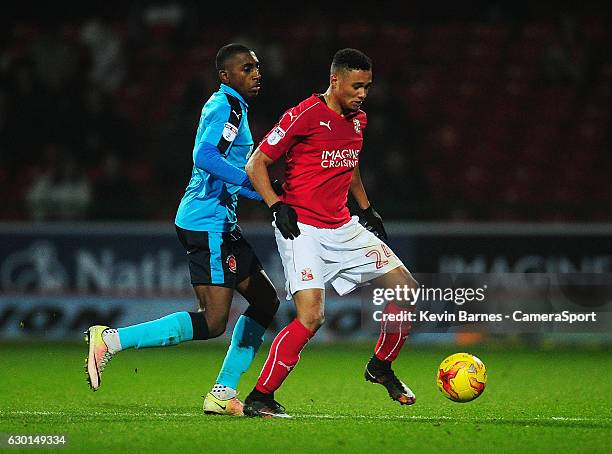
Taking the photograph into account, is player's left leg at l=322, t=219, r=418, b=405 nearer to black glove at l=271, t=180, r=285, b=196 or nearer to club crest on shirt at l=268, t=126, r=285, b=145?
black glove at l=271, t=180, r=285, b=196

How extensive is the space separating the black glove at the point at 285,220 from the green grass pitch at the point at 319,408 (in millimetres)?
1040

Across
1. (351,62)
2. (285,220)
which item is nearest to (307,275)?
(285,220)

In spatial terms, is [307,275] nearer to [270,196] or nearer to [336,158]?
[270,196]

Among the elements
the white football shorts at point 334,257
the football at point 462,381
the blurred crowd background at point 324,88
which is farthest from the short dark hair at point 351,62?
the blurred crowd background at point 324,88

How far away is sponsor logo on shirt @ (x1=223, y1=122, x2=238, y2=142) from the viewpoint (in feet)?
21.9

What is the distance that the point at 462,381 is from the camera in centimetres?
670

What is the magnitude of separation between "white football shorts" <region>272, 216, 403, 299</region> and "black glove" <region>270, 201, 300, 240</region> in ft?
0.43

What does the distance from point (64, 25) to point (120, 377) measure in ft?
33.7

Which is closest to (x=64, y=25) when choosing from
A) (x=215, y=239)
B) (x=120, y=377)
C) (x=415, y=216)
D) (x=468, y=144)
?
(x=468, y=144)

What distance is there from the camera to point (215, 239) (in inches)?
269

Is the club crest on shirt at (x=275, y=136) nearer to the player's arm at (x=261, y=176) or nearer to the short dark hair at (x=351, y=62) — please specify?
the player's arm at (x=261, y=176)

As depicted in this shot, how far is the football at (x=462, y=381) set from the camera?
6.70 m

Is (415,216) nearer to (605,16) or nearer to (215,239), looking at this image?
(215,239)

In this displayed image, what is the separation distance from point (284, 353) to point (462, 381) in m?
1.10
